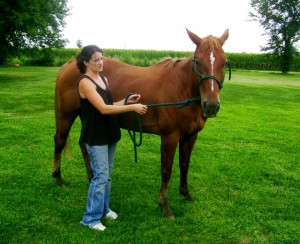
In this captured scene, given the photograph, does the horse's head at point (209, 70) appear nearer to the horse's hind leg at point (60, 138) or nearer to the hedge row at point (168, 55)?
the horse's hind leg at point (60, 138)

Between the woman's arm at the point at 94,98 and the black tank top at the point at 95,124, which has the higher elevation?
the woman's arm at the point at 94,98

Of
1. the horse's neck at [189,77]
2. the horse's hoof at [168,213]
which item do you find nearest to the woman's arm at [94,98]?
the horse's neck at [189,77]

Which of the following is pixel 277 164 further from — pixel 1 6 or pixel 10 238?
pixel 1 6

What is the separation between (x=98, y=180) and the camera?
Answer: 3.26 metres

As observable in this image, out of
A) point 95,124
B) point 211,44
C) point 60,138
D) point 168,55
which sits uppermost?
point 168,55

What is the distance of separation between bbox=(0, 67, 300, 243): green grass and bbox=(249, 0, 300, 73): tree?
108ft

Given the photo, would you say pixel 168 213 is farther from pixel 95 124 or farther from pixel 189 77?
pixel 189 77

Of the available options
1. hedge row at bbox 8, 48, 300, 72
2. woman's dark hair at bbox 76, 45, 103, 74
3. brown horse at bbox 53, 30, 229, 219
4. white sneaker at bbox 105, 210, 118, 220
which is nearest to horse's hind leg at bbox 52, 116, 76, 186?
brown horse at bbox 53, 30, 229, 219

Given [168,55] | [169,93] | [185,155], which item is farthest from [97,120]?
[168,55]

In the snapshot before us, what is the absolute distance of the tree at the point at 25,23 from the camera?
16625 mm

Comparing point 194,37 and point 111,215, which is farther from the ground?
point 194,37

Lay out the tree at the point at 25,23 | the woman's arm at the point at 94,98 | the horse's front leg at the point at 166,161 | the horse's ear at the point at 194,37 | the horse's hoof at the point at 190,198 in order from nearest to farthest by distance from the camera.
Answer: the woman's arm at the point at 94,98 < the horse's ear at the point at 194,37 < the horse's front leg at the point at 166,161 < the horse's hoof at the point at 190,198 < the tree at the point at 25,23

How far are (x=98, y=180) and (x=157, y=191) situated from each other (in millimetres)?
1372

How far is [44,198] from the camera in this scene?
4094 millimetres
